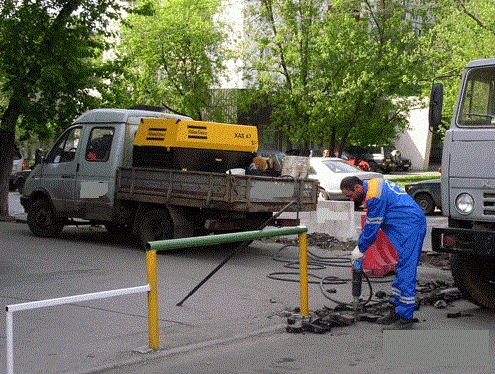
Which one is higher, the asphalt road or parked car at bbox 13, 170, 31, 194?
parked car at bbox 13, 170, 31, 194

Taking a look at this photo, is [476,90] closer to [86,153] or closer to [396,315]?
[396,315]

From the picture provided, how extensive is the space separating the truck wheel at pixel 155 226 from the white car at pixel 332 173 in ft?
35.0

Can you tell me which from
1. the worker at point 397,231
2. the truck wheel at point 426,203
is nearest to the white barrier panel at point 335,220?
the truck wheel at point 426,203

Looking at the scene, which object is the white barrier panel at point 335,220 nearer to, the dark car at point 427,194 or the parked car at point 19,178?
the dark car at point 427,194

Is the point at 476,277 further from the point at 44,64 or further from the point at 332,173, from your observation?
the point at 332,173

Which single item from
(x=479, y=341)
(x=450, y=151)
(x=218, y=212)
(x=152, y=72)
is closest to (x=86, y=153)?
(x=218, y=212)

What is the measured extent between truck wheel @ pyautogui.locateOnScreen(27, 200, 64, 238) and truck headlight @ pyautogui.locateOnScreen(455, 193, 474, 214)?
30.5 ft

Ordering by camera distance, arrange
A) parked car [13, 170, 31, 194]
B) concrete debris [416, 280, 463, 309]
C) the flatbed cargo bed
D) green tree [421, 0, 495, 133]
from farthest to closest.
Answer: parked car [13, 170, 31, 194] → green tree [421, 0, 495, 133] → the flatbed cargo bed → concrete debris [416, 280, 463, 309]

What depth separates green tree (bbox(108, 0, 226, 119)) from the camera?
41.2 metres

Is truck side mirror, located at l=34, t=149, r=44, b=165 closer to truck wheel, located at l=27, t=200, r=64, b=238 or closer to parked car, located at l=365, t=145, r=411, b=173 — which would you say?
truck wheel, located at l=27, t=200, r=64, b=238

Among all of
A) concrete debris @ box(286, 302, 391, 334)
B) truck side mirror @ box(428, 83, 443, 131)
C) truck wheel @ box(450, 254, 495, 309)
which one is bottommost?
concrete debris @ box(286, 302, 391, 334)

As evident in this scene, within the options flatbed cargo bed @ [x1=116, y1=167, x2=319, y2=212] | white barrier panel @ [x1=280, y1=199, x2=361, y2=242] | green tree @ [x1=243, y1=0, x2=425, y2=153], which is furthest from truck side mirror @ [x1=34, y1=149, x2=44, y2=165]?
green tree @ [x1=243, y1=0, x2=425, y2=153]

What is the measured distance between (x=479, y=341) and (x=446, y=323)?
1188 millimetres

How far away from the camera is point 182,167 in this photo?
46.8 feet
